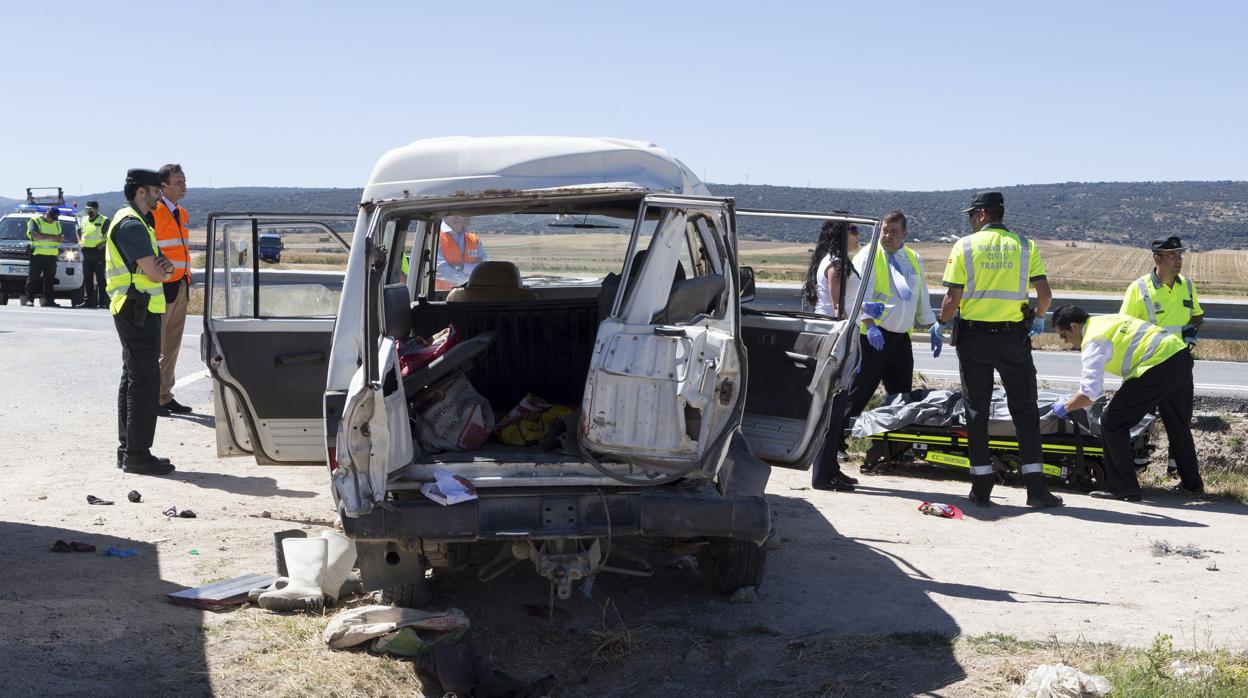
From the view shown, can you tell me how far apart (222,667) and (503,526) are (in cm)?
118

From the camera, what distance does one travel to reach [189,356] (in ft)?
46.6

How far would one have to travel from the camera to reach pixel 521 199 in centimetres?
535

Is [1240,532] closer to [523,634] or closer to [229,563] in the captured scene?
[523,634]

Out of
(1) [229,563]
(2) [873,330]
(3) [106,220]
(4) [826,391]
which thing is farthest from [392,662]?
(3) [106,220]

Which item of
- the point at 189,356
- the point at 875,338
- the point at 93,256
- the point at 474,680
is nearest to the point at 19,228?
the point at 93,256

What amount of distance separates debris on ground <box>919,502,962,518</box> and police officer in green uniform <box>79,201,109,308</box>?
14.9 m

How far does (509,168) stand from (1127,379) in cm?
498

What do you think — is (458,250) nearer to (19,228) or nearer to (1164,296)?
(1164,296)

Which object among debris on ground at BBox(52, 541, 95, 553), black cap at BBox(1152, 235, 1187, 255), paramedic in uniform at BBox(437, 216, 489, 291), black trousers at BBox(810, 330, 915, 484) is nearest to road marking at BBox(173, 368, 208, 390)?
paramedic in uniform at BBox(437, 216, 489, 291)

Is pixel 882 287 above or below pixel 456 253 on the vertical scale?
below

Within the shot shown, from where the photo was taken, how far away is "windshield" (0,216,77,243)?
2298 centimetres

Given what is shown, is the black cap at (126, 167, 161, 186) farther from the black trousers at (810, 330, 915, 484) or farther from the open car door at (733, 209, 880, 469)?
the black trousers at (810, 330, 915, 484)

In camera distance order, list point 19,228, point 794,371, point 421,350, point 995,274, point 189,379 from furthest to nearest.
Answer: point 19,228, point 189,379, point 995,274, point 794,371, point 421,350

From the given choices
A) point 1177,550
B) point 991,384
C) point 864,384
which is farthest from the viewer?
point 864,384
